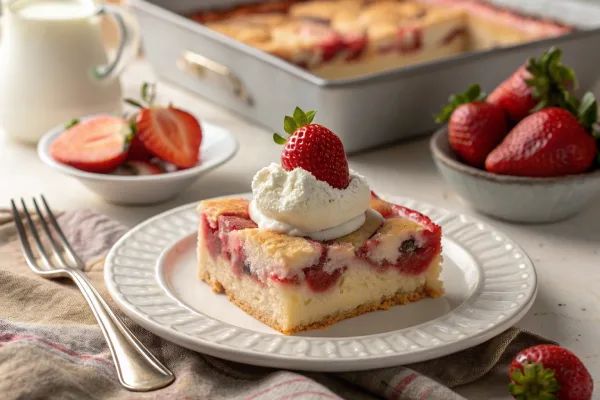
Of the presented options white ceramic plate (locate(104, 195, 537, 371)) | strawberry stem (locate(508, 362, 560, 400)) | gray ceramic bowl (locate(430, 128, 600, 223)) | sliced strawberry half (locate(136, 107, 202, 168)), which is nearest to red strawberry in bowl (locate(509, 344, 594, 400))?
strawberry stem (locate(508, 362, 560, 400))

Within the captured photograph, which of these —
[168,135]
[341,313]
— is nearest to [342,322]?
[341,313]

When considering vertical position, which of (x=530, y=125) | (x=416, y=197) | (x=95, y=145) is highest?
(x=530, y=125)

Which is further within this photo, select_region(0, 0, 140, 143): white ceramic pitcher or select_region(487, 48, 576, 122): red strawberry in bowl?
select_region(0, 0, 140, 143): white ceramic pitcher

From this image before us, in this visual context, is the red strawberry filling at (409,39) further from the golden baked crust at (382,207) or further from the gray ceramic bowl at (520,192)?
the golden baked crust at (382,207)

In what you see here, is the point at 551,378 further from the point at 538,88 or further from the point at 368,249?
the point at 538,88

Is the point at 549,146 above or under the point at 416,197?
above

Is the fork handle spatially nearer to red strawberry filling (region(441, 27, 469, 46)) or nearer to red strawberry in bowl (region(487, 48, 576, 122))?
red strawberry in bowl (region(487, 48, 576, 122))

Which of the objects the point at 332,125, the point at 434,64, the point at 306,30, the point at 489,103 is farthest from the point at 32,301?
the point at 306,30

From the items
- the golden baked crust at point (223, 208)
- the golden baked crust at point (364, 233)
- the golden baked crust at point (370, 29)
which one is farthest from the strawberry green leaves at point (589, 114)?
the golden baked crust at point (370, 29)
